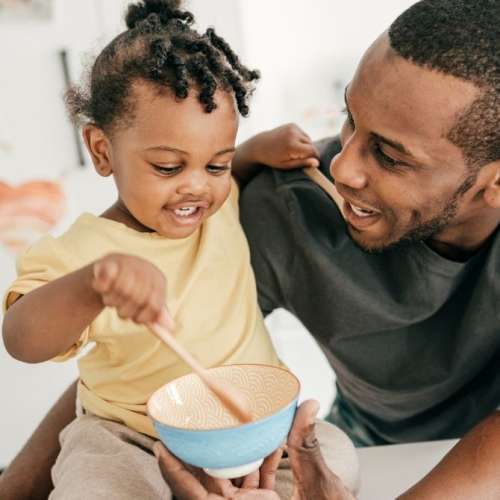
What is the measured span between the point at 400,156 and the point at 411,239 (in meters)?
0.17

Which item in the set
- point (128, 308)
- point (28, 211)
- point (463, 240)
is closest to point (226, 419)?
point (128, 308)

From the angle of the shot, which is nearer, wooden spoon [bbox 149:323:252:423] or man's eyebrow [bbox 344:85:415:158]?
wooden spoon [bbox 149:323:252:423]

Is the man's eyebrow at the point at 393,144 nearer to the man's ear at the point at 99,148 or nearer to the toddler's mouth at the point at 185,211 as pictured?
the toddler's mouth at the point at 185,211

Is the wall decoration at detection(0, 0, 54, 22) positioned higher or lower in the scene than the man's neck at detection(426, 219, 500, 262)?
higher

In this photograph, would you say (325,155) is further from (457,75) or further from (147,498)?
(147,498)

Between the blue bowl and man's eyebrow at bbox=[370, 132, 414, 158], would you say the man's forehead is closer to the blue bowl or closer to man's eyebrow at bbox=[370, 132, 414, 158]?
man's eyebrow at bbox=[370, 132, 414, 158]

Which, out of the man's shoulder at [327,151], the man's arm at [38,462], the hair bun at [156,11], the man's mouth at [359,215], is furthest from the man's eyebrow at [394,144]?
the man's arm at [38,462]

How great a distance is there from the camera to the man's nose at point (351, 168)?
101 centimetres

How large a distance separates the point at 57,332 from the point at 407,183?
1.76 ft

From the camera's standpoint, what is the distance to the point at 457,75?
3.09ft

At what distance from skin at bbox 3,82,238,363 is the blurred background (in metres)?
1.18

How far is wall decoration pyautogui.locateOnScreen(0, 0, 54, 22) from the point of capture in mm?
2254

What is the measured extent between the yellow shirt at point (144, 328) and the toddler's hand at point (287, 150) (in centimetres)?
14

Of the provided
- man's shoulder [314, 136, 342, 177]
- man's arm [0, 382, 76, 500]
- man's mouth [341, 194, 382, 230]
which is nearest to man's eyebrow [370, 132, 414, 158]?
man's mouth [341, 194, 382, 230]
